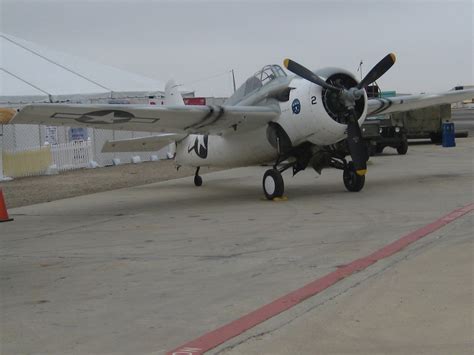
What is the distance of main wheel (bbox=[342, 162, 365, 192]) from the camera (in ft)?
40.8

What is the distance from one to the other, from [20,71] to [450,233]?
21601mm

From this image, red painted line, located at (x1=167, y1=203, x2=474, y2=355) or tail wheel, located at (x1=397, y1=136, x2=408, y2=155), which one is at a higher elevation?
tail wheel, located at (x1=397, y1=136, x2=408, y2=155)

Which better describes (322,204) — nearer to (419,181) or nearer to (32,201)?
(419,181)

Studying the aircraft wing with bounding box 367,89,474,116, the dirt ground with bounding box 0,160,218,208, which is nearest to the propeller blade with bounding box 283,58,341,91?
the aircraft wing with bounding box 367,89,474,116

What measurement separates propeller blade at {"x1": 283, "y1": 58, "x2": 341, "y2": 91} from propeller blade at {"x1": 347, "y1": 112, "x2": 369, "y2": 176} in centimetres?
75

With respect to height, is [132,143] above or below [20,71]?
below

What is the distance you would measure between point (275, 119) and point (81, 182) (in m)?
8.96

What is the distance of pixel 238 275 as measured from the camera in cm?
621

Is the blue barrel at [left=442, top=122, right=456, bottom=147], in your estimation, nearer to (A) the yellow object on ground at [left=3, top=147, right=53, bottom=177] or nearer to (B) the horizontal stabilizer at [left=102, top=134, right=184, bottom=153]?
(B) the horizontal stabilizer at [left=102, top=134, right=184, bottom=153]

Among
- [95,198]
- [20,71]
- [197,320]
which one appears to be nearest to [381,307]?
[197,320]

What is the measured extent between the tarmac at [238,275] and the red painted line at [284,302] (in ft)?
0.29

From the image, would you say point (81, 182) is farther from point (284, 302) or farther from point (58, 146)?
point (284, 302)

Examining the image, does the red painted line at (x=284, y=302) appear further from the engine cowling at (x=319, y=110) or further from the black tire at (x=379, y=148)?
the black tire at (x=379, y=148)

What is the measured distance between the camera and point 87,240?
348 inches
